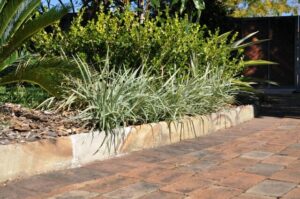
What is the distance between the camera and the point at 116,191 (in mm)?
4445

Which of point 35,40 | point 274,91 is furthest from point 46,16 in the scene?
point 274,91

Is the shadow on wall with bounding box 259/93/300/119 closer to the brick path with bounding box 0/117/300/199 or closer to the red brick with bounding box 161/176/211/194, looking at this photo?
the brick path with bounding box 0/117/300/199

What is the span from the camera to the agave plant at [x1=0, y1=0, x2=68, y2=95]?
5.95 m

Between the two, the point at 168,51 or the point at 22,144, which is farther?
the point at 168,51

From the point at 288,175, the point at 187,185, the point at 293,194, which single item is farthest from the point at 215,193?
the point at 288,175

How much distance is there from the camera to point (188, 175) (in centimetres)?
497

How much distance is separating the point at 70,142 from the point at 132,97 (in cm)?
130

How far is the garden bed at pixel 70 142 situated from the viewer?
4.78 meters

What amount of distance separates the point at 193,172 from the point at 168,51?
129 inches

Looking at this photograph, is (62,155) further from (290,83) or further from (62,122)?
(290,83)

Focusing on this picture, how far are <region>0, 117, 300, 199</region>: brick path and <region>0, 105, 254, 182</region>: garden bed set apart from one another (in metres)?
0.12

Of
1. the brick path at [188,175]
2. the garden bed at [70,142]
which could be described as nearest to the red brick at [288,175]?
the brick path at [188,175]

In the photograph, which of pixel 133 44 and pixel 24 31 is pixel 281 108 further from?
pixel 24 31

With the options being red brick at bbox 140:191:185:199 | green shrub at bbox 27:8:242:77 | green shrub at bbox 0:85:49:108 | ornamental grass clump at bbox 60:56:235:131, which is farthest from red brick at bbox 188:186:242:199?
green shrub at bbox 27:8:242:77
